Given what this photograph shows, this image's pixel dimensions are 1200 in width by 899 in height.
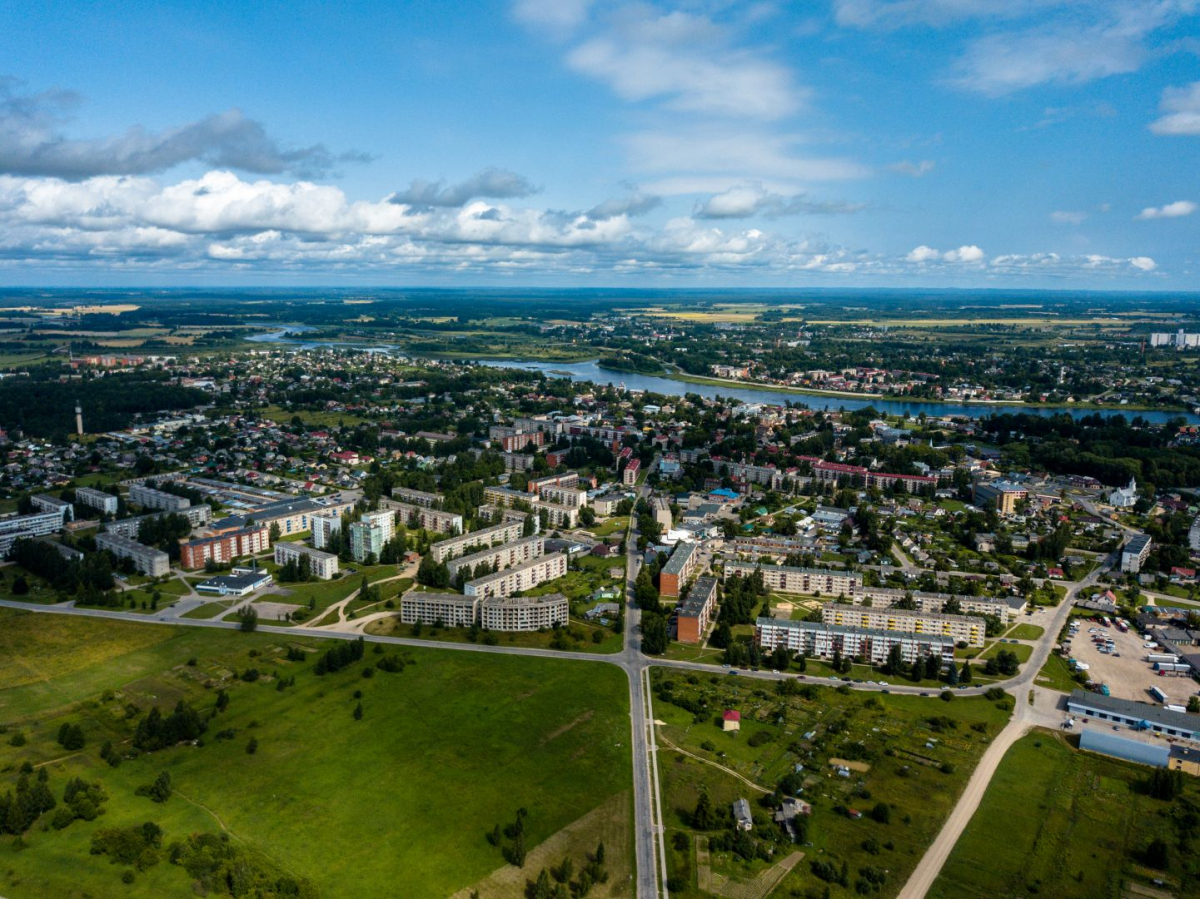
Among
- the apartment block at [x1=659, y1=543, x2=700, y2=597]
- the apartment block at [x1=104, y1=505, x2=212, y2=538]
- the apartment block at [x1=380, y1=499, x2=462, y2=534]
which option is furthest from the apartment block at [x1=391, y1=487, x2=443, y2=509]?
the apartment block at [x1=659, y1=543, x2=700, y2=597]

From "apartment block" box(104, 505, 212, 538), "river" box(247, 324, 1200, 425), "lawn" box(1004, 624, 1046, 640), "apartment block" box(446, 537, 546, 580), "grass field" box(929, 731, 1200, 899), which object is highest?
"river" box(247, 324, 1200, 425)

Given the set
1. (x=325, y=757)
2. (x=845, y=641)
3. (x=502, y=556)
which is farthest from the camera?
(x=502, y=556)

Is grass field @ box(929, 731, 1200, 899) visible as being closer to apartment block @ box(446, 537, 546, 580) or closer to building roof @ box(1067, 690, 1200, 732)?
building roof @ box(1067, 690, 1200, 732)

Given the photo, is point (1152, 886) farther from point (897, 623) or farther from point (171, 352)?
point (171, 352)

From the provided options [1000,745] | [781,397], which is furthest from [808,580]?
[781,397]

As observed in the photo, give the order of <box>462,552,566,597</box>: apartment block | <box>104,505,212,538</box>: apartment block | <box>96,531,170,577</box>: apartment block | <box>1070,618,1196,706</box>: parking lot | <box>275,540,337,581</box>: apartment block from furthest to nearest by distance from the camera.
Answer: <box>104,505,212,538</box>: apartment block, <box>275,540,337,581</box>: apartment block, <box>96,531,170,577</box>: apartment block, <box>462,552,566,597</box>: apartment block, <box>1070,618,1196,706</box>: parking lot

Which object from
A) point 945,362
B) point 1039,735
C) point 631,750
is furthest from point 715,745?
point 945,362

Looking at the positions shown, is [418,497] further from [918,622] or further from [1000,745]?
[1000,745]
